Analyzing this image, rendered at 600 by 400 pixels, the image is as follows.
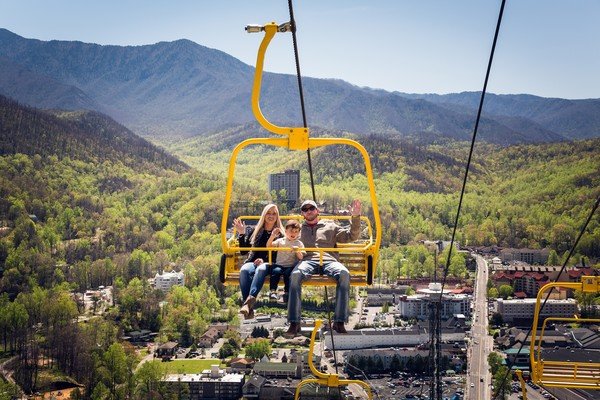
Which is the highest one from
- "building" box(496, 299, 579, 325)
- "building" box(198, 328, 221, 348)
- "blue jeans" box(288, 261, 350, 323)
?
"blue jeans" box(288, 261, 350, 323)

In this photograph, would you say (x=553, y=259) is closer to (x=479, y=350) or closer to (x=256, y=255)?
(x=479, y=350)

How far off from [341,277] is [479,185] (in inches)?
3843

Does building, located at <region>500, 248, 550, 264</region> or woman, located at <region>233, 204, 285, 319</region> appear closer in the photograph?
woman, located at <region>233, 204, 285, 319</region>

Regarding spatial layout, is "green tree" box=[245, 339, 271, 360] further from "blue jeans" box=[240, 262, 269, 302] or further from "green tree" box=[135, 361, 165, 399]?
"blue jeans" box=[240, 262, 269, 302]

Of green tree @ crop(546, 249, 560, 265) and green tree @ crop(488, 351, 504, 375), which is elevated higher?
green tree @ crop(546, 249, 560, 265)

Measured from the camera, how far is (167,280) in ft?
172

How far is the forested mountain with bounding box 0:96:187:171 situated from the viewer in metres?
83.3

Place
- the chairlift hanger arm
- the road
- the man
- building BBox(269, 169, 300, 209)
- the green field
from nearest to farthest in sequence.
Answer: the chairlift hanger arm
the man
the road
the green field
building BBox(269, 169, 300, 209)

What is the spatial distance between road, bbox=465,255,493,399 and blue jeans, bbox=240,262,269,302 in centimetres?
2401

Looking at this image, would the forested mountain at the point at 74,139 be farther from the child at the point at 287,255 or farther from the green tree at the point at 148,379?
the child at the point at 287,255

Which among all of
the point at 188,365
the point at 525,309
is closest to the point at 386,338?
the point at 525,309

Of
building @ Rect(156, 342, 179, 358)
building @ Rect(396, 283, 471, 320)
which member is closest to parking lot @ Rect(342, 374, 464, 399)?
building @ Rect(156, 342, 179, 358)

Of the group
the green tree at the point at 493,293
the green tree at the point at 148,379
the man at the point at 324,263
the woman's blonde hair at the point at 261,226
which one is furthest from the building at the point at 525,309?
the woman's blonde hair at the point at 261,226

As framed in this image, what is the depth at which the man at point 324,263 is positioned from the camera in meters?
6.08
